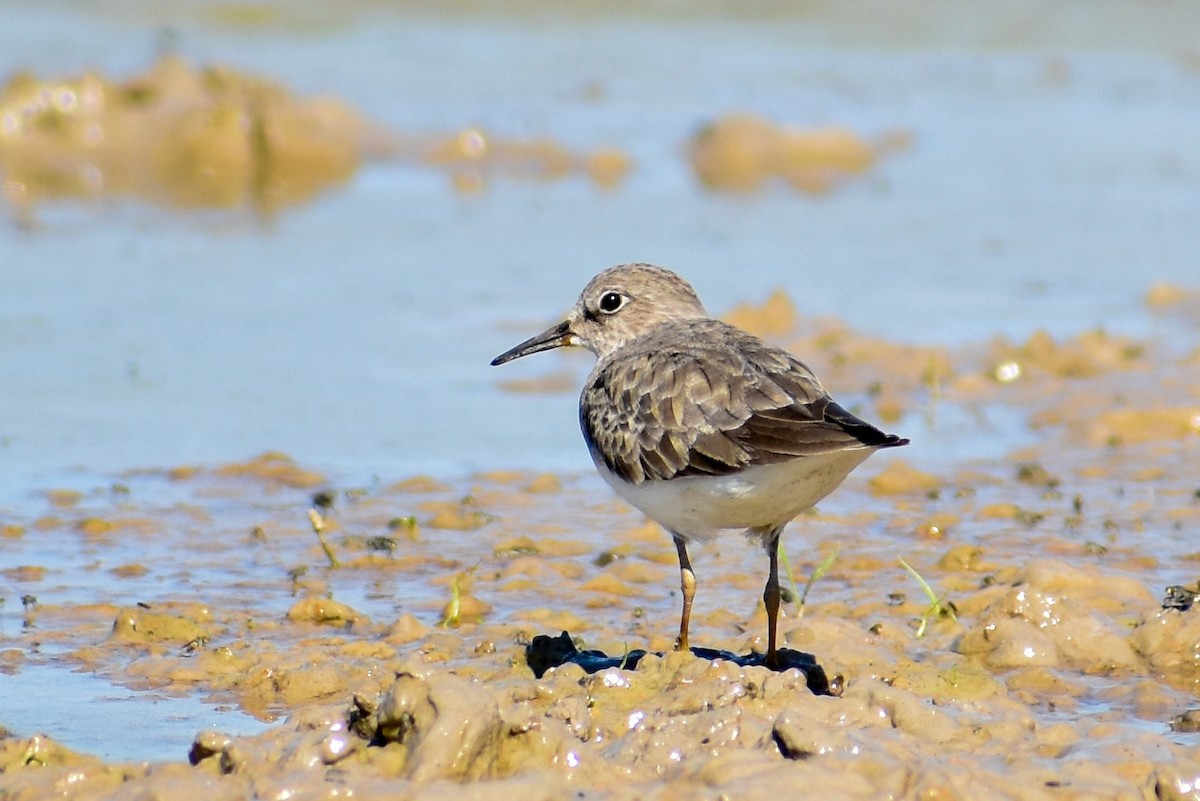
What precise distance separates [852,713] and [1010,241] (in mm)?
7783

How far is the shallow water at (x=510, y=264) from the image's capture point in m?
7.17

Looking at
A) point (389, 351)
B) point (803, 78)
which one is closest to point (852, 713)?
point (389, 351)

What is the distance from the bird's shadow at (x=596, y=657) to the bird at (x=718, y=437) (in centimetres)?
6

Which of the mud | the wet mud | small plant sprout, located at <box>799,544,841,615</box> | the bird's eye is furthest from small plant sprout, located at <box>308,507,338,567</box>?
the mud

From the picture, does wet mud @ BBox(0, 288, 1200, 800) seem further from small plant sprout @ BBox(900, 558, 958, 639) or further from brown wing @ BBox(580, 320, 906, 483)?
brown wing @ BBox(580, 320, 906, 483)

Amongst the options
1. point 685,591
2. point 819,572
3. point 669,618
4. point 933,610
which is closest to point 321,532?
point 669,618

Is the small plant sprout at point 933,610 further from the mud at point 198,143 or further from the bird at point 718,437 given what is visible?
the mud at point 198,143

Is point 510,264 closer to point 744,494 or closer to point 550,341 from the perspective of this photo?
point 550,341

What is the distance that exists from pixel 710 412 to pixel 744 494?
0.92ft

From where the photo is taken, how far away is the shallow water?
282 inches

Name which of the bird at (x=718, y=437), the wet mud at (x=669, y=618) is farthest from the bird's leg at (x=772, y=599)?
the wet mud at (x=669, y=618)

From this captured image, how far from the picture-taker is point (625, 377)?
5910 millimetres

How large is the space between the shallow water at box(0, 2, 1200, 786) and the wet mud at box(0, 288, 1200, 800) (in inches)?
2.1

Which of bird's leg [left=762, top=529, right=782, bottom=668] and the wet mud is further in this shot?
bird's leg [left=762, top=529, right=782, bottom=668]
